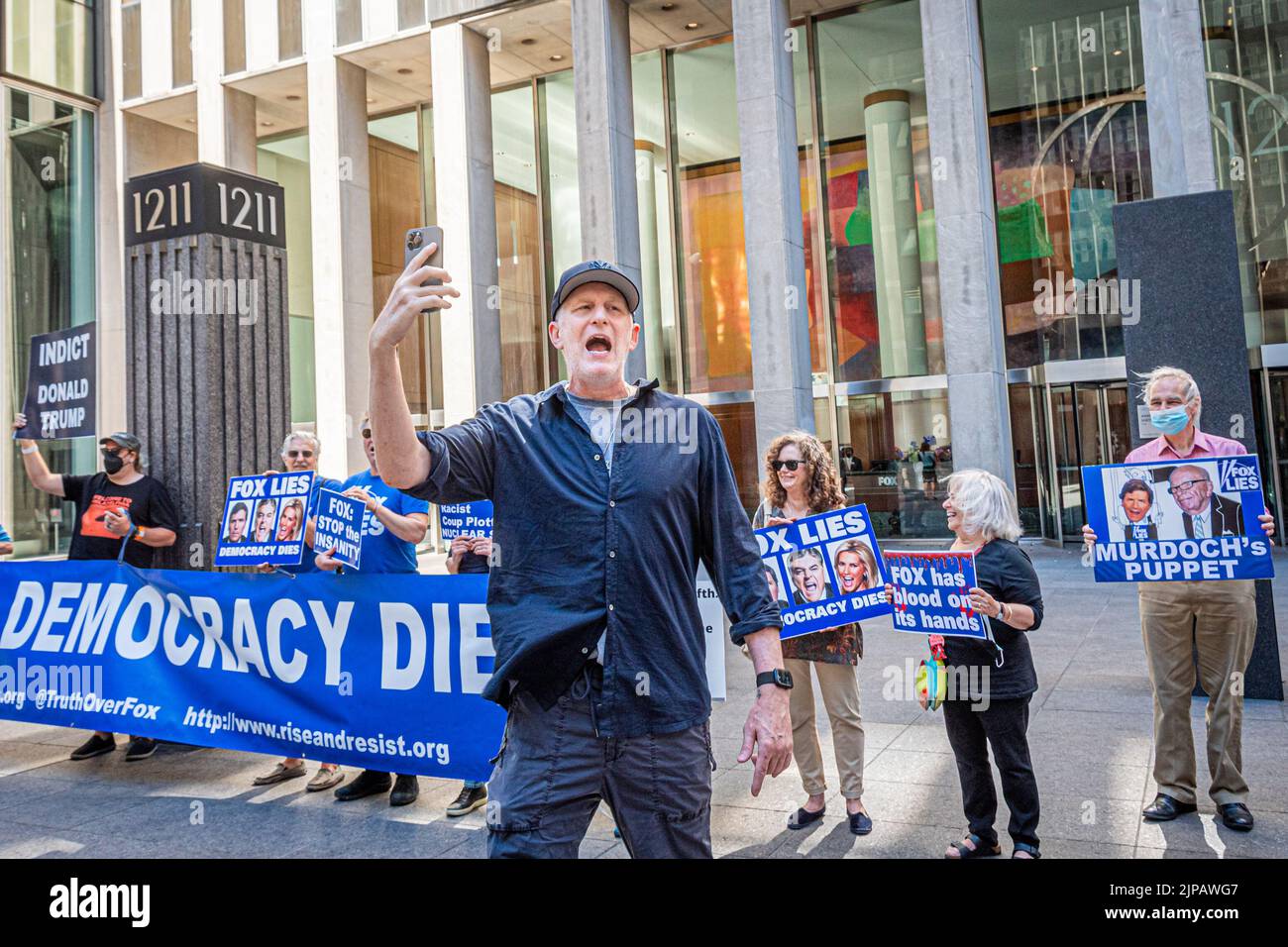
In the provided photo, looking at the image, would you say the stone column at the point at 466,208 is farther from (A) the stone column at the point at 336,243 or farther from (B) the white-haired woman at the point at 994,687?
(B) the white-haired woman at the point at 994,687

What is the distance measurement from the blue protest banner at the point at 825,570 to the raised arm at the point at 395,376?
3.12 meters

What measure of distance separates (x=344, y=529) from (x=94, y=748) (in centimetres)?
296

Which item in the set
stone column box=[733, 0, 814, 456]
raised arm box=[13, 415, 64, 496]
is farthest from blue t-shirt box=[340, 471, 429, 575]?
stone column box=[733, 0, 814, 456]

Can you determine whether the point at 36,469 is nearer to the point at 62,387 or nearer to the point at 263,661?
the point at 62,387

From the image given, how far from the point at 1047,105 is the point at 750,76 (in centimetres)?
635

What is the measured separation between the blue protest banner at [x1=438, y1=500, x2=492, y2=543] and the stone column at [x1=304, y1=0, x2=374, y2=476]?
14.7m

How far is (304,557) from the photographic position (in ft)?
21.9

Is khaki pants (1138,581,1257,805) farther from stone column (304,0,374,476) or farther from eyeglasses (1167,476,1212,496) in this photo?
stone column (304,0,374,476)

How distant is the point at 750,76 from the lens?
57.0 feet

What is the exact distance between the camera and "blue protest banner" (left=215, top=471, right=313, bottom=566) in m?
6.58

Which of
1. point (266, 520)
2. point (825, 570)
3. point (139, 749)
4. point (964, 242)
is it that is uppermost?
point (964, 242)

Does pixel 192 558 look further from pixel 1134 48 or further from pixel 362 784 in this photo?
pixel 1134 48

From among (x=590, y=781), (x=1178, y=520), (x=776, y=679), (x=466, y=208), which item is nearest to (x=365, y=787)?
(x=590, y=781)

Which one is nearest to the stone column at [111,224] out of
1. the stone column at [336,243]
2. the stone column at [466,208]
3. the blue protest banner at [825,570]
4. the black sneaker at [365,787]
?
the stone column at [336,243]
